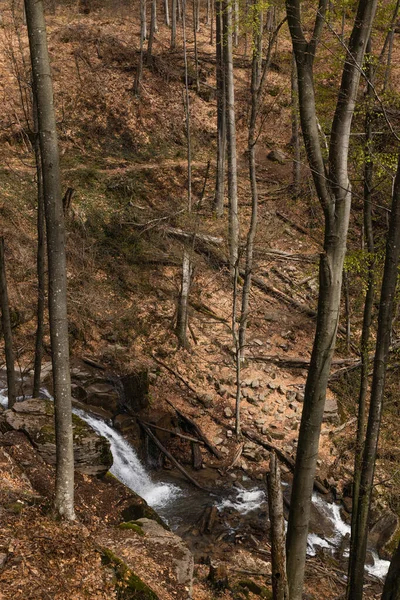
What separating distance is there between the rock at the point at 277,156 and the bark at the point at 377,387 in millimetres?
15338

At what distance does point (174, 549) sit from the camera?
6.38 metres

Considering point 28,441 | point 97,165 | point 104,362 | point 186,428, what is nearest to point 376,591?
point 186,428

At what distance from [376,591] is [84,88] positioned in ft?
63.2

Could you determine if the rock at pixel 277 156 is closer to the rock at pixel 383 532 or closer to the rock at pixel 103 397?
the rock at pixel 103 397

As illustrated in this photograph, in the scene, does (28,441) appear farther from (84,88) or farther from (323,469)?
(84,88)

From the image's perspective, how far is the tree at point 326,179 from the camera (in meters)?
4.37

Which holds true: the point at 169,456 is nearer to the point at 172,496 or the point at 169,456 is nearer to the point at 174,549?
the point at 172,496

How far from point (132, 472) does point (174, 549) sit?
12.5 feet

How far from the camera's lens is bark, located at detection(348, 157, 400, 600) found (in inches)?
233

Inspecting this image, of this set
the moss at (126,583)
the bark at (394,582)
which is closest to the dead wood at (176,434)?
the moss at (126,583)

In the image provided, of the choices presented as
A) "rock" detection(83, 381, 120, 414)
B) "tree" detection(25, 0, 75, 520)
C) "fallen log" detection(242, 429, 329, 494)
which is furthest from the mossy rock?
"rock" detection(83, 381, 120, 414)

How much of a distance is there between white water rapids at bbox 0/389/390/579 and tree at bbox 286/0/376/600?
511cm

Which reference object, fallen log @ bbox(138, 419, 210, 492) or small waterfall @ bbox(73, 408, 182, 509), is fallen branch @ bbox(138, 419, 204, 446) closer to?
fallen log @ bbox(138, 419, 210, 492)

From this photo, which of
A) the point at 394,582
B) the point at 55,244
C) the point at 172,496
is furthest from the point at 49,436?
the point at 394,582
